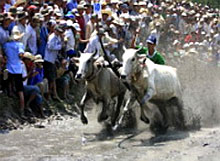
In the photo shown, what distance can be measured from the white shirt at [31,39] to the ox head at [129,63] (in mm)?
2715

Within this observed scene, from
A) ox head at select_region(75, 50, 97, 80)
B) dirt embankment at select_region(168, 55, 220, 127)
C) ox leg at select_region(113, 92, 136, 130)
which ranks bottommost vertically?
dirt embankment at select_region(168, 55, 220, 127)

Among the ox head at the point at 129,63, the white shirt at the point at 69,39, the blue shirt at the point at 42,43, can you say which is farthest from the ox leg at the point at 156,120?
the blue shirt at the point at 42,43

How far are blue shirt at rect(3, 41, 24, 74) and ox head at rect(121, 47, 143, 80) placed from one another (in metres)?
2.36

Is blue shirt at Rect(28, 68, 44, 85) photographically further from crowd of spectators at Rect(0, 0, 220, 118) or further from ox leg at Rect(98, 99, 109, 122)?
ox leg at Rect(98, 99, 109, 122)

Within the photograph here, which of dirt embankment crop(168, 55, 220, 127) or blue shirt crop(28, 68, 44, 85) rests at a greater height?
blue shirt crop(28, 68, 44, 85)

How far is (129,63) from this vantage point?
474 inches

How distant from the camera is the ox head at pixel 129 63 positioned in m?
11.9

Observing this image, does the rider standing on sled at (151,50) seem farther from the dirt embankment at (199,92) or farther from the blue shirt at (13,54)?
the blue shirt at (13,54)

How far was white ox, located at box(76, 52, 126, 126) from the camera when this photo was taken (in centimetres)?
1259

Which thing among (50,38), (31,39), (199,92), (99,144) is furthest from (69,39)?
(99,144)

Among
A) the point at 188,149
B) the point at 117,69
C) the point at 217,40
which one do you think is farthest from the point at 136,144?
the point at 217,40

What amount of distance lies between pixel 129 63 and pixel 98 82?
1.25 m

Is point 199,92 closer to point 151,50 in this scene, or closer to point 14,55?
point 151,50

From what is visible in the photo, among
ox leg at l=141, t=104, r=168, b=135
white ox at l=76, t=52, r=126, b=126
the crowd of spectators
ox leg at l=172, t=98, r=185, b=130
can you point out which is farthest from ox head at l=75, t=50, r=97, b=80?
ox leg at l=172, t=98, r=185, b=130
